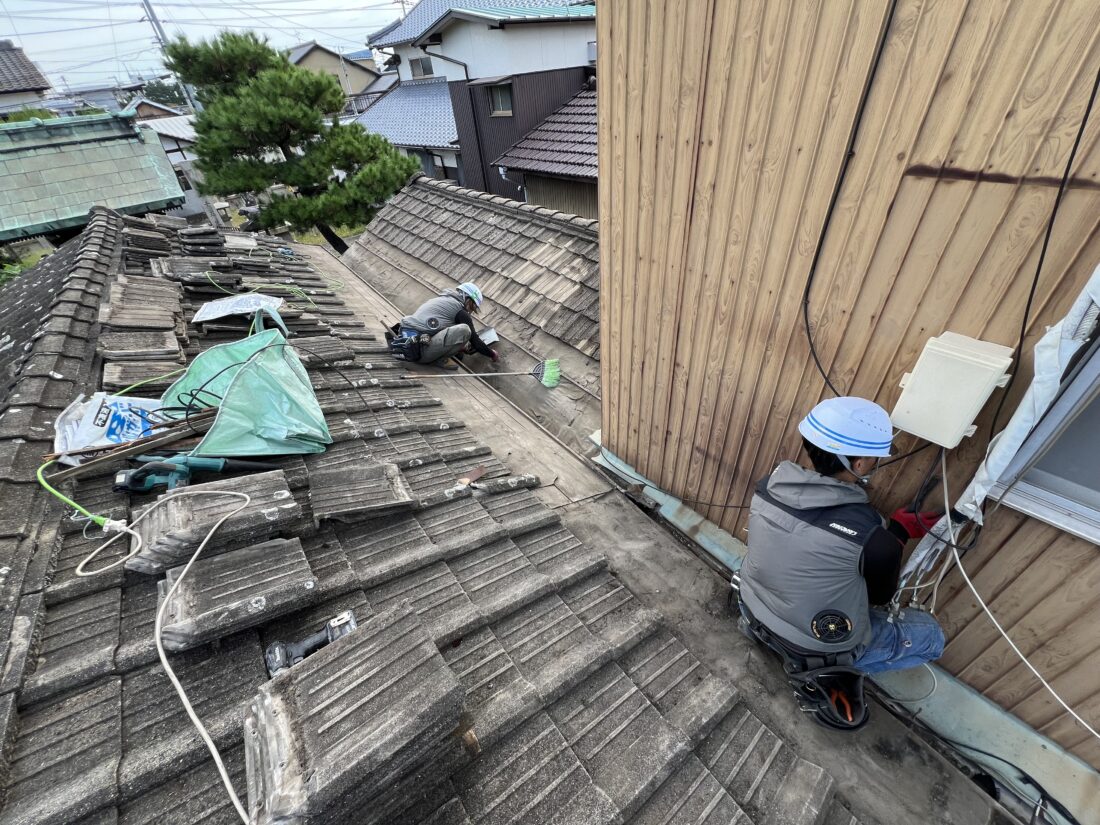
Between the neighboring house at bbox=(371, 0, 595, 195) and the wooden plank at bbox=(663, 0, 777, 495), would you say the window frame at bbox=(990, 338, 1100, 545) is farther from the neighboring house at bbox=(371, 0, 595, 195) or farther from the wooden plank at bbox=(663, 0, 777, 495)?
the neighboring house at bbox=(371, 0, 595, 195)

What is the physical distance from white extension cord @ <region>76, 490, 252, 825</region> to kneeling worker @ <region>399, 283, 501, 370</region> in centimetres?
333

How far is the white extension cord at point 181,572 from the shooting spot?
140 centimetres

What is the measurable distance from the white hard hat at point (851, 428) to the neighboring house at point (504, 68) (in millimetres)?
13302

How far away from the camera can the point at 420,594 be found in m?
2.26

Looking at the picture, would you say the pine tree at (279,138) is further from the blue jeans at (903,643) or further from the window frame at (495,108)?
the blue jeans at (903,643)

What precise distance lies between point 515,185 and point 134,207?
9.85 meters

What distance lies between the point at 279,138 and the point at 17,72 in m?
30.9

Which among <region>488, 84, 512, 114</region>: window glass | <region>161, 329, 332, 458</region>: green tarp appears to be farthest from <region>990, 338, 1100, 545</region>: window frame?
<region>488, 84, 512, 114</region>: window glass

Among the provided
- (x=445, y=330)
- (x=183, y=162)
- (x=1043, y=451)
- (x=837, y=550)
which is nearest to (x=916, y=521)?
(x=837, y=550)

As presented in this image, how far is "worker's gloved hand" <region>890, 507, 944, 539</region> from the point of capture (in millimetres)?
2182

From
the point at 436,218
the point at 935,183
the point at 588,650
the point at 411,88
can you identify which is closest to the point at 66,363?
the point at 588,650

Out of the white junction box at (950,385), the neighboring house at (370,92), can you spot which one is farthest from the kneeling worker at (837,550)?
the neighboring house at (370,92)

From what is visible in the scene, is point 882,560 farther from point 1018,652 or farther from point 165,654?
point 165,654

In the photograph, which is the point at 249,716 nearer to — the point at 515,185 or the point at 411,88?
the point at 515,185
